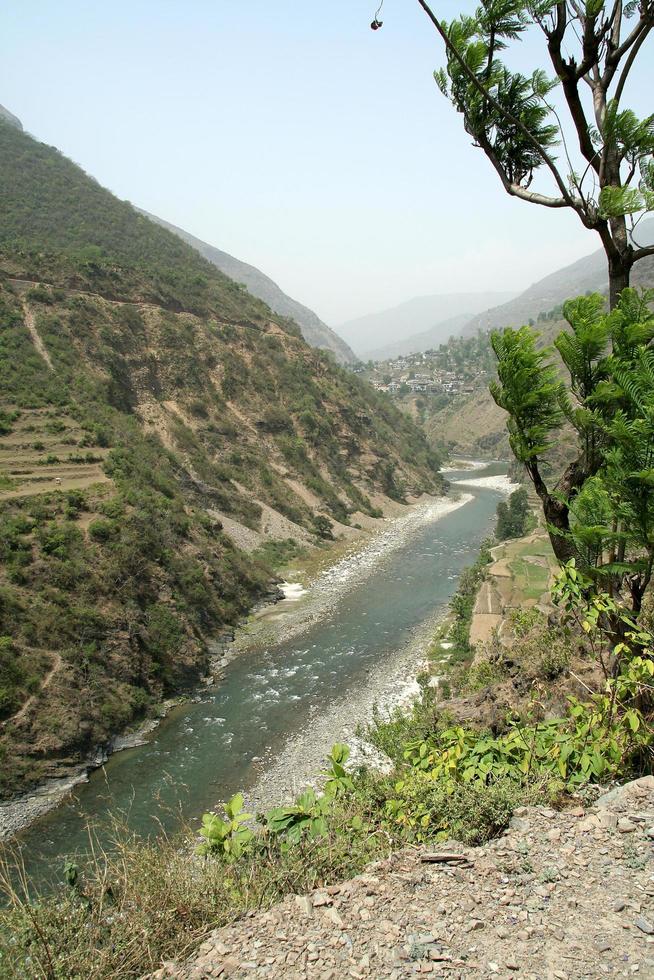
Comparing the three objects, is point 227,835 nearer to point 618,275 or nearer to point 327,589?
point 618,275

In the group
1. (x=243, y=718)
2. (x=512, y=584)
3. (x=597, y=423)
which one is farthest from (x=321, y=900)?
(x=512, y=584)

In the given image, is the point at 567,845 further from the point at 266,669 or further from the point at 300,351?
the point at 300,351

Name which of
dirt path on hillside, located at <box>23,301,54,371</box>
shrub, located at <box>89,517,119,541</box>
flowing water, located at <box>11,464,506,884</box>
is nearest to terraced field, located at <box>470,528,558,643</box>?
flowing water, located at <box>11,464,506,884</box>

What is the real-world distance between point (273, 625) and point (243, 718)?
770cm

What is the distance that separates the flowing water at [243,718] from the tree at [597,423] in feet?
17.7

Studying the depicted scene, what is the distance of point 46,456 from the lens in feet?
86.2

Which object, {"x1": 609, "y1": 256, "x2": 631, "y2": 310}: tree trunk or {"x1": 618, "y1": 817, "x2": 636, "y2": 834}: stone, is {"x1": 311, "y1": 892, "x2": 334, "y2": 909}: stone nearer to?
{"x1": 618, "y1": 817, "x2": 636, "y2": 834}: stone

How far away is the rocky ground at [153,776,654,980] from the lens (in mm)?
2744

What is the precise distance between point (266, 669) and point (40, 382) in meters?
21.8

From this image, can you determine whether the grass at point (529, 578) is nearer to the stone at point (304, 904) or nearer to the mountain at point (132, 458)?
the mountain at point (132, 458)

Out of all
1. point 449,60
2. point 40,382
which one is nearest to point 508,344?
point 449,60

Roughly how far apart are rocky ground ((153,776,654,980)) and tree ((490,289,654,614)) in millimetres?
1706

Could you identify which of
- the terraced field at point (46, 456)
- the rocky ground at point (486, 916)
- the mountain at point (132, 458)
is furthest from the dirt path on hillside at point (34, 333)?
the rocky ground at point (486, 916)

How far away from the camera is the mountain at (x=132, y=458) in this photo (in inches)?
709
